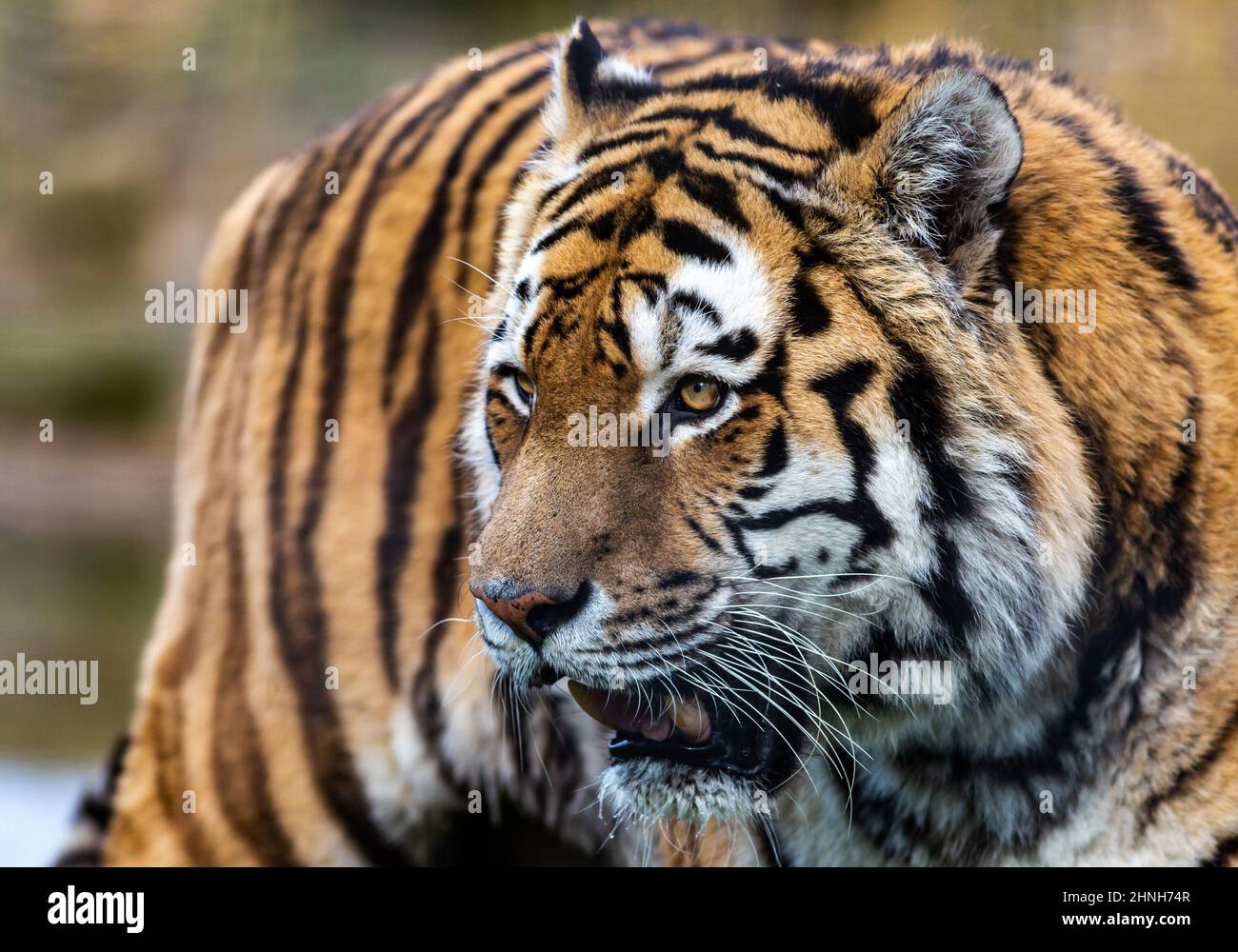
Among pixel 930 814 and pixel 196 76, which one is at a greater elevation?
pixel 196 76

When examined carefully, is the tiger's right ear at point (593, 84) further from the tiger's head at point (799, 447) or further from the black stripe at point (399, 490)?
the black stripe at point (399, 490)

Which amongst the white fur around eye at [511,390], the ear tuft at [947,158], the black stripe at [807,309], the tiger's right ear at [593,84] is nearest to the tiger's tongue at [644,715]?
the white fur around eye at [511,390]

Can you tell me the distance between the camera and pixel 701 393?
4.39 feet

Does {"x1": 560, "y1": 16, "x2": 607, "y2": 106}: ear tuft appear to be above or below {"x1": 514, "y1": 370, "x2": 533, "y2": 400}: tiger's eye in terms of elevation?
above

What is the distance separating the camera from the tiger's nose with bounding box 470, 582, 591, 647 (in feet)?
4.15

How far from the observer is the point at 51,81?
5.33 meters

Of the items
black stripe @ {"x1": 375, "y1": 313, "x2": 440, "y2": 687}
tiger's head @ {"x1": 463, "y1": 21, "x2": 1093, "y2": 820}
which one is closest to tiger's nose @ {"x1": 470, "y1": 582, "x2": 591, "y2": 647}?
tiger's head @ {"x1": 463, "y1": 21, "x2": 1093, "y2": 820}

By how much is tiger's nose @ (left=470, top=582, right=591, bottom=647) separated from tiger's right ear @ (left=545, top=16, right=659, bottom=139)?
0.63m

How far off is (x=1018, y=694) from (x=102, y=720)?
12.1 feet

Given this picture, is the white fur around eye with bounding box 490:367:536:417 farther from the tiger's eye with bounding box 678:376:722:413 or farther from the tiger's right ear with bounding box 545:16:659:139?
the tiger's right ear with bounding box 545:16:659:139

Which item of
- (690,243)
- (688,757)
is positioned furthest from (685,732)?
(690,243)
